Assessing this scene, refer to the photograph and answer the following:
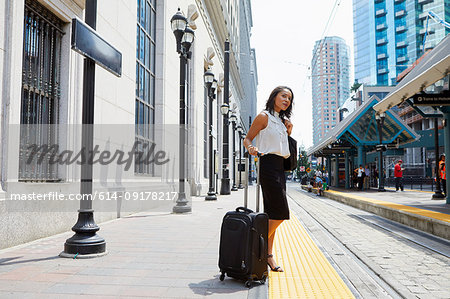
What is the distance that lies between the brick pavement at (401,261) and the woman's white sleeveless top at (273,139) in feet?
5.83

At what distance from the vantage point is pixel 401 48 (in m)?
90.9

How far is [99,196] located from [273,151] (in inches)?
206

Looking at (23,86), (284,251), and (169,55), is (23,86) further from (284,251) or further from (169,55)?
(169,55)

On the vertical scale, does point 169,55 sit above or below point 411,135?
above

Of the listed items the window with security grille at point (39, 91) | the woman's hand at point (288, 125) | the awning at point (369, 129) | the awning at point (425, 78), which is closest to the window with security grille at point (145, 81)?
the window with security grille at point (39, 91)

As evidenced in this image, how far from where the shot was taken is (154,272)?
414cm

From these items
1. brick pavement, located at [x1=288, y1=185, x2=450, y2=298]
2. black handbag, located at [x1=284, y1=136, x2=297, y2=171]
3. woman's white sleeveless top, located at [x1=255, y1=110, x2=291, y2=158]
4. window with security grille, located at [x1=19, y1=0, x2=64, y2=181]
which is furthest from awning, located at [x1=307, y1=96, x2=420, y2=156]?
woman's white sleeveless top, located at [x1=255, y1=110, x2=291, y2=158]

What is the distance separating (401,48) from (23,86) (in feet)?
323

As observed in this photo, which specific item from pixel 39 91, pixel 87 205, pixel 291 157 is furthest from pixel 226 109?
pixel 291 157

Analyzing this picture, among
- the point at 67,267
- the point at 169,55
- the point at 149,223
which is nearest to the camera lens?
the point at 67,267

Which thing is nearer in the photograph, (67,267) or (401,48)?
(67,267)

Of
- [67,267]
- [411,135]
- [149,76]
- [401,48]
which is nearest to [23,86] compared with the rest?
[67,267]

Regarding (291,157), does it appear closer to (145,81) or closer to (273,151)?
(273,151)

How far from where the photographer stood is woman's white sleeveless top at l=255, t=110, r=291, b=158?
4.03 metres
